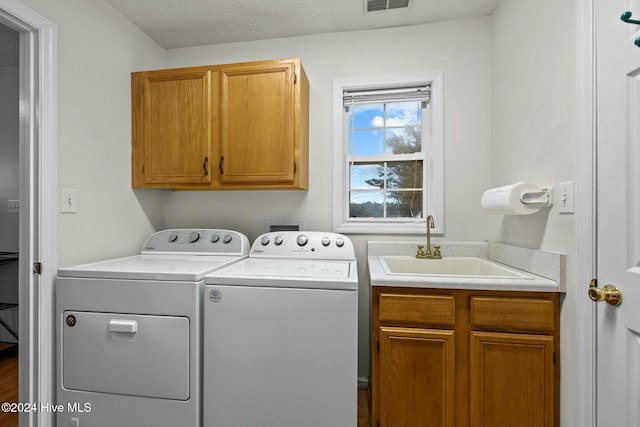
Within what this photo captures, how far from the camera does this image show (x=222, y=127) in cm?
188

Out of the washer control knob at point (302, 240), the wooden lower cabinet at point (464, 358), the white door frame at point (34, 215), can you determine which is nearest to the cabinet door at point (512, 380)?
the wooden lower cabinet at point (464, 358)

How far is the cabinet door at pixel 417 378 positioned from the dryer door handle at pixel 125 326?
3.77 feet

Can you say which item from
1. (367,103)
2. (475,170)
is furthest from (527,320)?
(367,103)

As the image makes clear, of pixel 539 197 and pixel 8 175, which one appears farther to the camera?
pixel 8 175

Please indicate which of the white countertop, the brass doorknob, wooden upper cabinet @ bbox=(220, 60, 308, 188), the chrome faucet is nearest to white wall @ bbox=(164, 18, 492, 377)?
the chrome faucet

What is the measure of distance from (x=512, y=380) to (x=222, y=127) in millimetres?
2051

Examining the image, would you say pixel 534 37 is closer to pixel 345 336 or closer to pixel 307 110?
pixel 307 110

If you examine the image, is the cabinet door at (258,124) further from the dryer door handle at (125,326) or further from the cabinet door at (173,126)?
the dryer door handle at (125,326)

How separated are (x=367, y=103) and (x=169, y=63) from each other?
5.28 feet

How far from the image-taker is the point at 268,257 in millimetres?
1902

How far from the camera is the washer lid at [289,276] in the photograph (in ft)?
4.15

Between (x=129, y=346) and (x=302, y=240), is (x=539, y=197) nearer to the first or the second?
(x=302, y=240)

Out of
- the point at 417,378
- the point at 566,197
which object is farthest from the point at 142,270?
the point at 566,197

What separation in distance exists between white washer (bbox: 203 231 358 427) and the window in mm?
891
